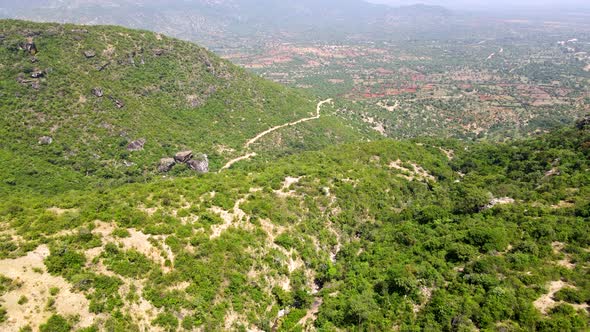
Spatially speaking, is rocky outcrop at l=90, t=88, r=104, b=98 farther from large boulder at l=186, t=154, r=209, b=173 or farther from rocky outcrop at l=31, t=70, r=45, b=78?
large boulder at l=186, t=154, r=209, b=173

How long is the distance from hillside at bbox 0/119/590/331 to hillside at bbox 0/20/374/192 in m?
28.4

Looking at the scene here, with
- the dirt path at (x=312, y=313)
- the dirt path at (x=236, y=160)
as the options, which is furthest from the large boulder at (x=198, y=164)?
the dirt path at (x=312, y=313)

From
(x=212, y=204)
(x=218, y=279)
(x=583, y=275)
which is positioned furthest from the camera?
(x=212, y=204)

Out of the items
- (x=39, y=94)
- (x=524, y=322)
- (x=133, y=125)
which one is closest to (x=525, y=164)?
(x=524, y=322)

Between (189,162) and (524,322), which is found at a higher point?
(524,322)

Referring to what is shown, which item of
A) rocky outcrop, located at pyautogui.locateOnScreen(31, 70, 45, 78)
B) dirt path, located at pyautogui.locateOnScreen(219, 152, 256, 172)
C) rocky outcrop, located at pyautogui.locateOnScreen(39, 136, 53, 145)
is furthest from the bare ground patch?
rocky outcrop, located at pyautogui.locateOnScreen(31, 70, 45, 78)

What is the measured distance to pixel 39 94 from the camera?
66875 millimetres

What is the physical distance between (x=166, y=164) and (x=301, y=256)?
4290 cm

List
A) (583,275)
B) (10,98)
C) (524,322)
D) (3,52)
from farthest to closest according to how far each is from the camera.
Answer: (3,52) < (10,98) < (583,275) < (524,322)

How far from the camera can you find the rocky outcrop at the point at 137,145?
2694 inches

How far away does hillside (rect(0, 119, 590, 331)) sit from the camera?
2438 cm

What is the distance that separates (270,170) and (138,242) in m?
24.3

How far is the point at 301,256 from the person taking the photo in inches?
1414

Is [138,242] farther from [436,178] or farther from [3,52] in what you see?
[3,52]
